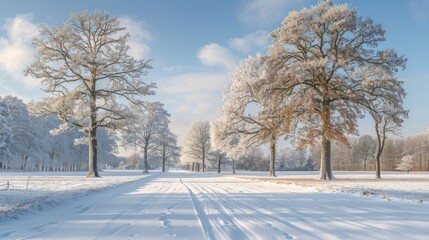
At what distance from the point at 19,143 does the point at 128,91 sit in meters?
41.2

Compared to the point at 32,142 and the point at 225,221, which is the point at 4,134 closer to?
the point at 32,142

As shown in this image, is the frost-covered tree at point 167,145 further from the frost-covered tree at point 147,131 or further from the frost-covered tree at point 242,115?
the frost-covered tree at point 242,115

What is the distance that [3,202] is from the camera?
33.6ft

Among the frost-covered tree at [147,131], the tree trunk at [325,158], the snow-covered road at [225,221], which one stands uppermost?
the frost-covered tree at [147,131]

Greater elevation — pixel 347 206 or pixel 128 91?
pixel 128 91

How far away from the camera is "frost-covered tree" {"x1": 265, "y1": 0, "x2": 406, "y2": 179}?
24.0 meters

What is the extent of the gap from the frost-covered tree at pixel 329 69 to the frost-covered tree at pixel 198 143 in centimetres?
4955

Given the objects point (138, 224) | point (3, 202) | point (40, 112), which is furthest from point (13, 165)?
point (138, 224)

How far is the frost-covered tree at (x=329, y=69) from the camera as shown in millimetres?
24031

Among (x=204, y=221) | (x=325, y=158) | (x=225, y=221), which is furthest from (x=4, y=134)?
(x=225, y=221)

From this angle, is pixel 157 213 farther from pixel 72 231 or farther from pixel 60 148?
pixel 60 148

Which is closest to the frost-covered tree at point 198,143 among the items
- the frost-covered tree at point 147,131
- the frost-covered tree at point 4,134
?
the frost-covered tree at point 147,131

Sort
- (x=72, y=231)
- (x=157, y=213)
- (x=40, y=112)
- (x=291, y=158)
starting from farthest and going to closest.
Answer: (x=291, y=158) < (x=40, y=112) < (x=157, y=213) < (x=72, y=231)

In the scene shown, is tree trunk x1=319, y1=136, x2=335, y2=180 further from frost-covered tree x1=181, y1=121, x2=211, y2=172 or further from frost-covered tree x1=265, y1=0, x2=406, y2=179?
frost-covered tree x1=181, y1=121, x2=211, y2=172
